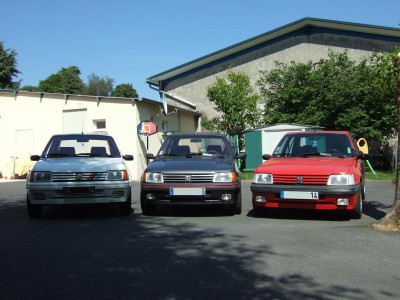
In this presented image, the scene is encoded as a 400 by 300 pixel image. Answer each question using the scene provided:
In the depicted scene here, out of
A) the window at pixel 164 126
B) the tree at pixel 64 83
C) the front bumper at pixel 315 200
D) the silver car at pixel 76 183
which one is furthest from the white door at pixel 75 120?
the tree at pixel 64 83

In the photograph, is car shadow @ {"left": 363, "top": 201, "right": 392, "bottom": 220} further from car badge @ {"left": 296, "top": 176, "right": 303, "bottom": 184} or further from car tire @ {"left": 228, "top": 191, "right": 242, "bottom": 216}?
car tire @ {"left": 228, "top": 191, "right": 242, "bottom": 216}

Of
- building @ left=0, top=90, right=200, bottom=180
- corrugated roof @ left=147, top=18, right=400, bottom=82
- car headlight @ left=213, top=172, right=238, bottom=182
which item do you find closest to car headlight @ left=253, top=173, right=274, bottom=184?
car headlight @ left=213, top=172, right=238, bottom=182

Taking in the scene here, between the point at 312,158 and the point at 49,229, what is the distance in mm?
4940

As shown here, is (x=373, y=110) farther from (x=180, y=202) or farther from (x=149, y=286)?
(x=149, y=286)

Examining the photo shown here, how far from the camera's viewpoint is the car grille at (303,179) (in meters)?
7.74

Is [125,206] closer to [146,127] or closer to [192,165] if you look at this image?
[192,165]

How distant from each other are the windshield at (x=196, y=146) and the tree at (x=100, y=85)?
6915 centimetres

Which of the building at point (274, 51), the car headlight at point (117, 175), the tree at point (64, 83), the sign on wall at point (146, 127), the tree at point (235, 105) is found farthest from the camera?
the tree at point (64, 83)

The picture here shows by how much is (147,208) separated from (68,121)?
1337 centimetres

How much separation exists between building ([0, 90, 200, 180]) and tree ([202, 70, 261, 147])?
→ 2.38m

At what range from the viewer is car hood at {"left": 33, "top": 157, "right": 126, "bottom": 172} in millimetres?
8250

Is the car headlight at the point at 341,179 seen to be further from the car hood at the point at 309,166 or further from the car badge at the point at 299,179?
the car badge at the point at 299,179

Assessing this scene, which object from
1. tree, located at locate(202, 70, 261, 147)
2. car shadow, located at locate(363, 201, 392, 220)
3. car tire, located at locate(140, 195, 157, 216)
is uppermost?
tree, located at locate(202, 70, 261, 147)

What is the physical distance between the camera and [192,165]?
8492 mm
